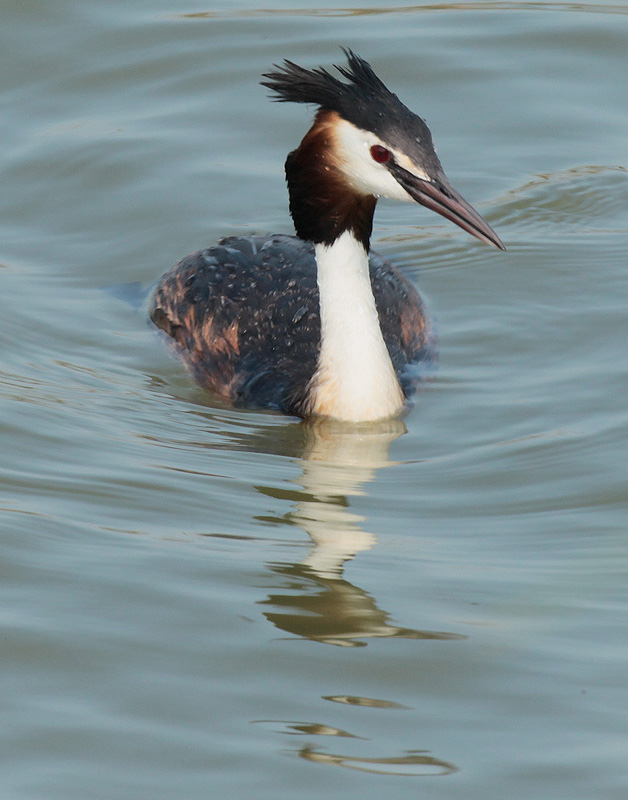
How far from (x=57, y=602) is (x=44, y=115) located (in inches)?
255

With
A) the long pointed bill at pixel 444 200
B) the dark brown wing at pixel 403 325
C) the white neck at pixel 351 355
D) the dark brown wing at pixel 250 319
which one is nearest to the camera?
the long pointed bill at pixel 444 200

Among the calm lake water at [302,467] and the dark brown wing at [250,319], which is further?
the dark brown wing at [250,319]

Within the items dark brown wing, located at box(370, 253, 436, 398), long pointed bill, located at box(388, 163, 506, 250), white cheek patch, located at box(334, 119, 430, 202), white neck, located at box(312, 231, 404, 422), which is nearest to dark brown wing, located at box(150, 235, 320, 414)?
white neck, located at box(312, 231, 404, 422)

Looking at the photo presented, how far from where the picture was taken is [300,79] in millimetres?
6605

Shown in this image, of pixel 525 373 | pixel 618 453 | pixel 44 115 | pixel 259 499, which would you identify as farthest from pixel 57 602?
→ pixel 44 115

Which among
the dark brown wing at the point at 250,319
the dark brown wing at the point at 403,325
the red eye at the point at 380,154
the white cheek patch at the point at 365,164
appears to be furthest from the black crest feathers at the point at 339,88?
the dark brown wing at the point at 403,325

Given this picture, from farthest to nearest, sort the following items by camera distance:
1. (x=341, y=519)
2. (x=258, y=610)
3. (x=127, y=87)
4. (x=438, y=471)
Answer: (x=127, y=87)
(x=438, y=471)
(x=341, y=519)
(x=258, y=610)

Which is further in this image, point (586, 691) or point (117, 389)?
point (117, 389)

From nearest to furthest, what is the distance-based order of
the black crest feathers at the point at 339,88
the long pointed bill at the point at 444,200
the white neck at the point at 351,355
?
the long pointed bill at the point at 444,200
the black crest feathers at the point at 339,88
the white neck at the point at 351,355

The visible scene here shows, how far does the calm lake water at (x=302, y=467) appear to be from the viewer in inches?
171

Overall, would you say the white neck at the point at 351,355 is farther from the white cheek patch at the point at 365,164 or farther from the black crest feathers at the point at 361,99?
the black crest feathers at the point at 361,99

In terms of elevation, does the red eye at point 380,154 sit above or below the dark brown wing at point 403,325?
above

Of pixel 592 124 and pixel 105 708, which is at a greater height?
pixel 592 124

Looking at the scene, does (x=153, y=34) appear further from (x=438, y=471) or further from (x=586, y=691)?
(x=586, y=691)
